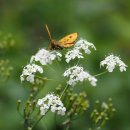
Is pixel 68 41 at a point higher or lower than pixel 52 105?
higher

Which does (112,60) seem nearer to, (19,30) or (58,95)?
(58,95)

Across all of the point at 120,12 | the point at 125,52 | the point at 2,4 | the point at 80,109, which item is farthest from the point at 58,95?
the point at 2,4

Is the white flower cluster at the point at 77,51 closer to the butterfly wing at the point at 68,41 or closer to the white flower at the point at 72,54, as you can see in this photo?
the white flower at the point at 72,54

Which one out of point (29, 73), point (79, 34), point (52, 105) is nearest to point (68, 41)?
point (29, 73)

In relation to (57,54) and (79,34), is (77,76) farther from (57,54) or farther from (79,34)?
(79,34)

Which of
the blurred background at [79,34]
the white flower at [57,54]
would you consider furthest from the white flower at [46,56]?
the blurred background at [79,34]
